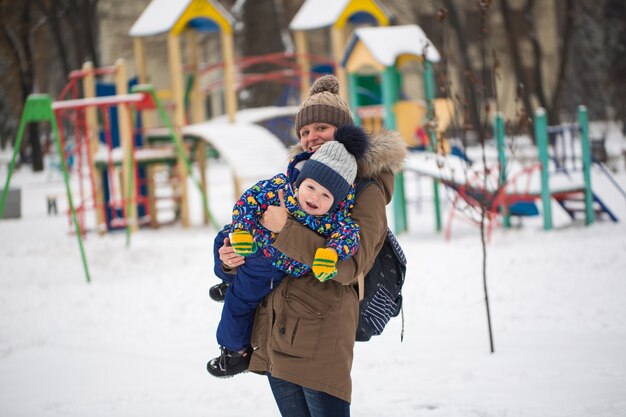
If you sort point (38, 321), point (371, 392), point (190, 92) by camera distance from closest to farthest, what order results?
1. point (371, 392)
2. point (38, 321)
3. point (190, 92)

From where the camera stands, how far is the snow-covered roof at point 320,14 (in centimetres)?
1341

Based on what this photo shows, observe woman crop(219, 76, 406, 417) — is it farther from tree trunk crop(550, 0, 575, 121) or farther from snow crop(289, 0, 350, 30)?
tree trunk crop(550, 0, 575, 121)

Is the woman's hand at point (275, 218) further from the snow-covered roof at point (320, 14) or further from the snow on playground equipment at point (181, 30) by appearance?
the snow-covered roof at point (320, 14)

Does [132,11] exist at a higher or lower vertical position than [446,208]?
higher

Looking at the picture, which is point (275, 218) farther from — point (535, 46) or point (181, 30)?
point (535, 46)

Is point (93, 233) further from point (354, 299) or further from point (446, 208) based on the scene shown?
point (354, 299)

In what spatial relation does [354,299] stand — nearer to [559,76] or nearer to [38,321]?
[38,321]

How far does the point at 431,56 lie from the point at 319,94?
29.4 feet

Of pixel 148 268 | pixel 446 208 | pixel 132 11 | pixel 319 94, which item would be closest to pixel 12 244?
pixel 148 268

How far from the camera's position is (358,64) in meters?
11.7

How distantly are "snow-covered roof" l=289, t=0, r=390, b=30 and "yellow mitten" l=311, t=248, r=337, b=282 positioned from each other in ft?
37.6

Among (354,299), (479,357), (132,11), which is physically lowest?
(479,357)

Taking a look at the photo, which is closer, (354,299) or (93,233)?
(354,299)

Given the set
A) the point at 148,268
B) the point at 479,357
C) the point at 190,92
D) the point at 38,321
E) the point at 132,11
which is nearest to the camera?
the point at 479,357
